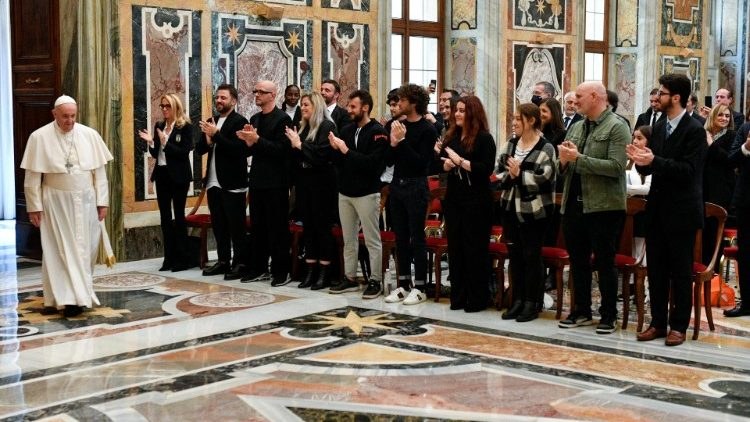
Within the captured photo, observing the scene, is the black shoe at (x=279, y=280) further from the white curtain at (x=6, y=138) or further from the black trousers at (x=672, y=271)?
the white curtain at (x=6, y=138)

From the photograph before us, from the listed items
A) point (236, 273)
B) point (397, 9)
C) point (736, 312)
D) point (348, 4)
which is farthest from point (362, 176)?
point (397, 9)

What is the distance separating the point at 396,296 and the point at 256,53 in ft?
13.7

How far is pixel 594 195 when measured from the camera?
700 cm

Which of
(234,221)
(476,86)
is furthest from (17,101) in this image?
(476,86)

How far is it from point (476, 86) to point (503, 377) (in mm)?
8064

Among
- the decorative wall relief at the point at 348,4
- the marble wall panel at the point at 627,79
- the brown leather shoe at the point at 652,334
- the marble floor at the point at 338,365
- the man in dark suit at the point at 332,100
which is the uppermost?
the decorative wall relief at the point at 348,4

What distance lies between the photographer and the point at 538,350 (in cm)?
668

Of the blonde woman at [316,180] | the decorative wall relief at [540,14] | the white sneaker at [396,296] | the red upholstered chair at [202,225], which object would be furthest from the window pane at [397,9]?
the white sneaker at [396,296]

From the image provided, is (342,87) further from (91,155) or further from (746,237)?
(746,237)

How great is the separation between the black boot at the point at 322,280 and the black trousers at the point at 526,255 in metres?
1.83

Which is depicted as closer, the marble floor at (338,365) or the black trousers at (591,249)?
the marble floor at (338,365)

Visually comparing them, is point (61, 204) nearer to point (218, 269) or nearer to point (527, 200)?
point (218, 269)

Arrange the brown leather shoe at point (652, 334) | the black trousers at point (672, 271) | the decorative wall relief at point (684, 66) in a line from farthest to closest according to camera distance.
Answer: the decorative wall relief at point (684, 66)
the brown leather shoe at point (652, 334)
the black trousers at point (672, 271)

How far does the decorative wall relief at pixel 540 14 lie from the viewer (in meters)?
13.9
